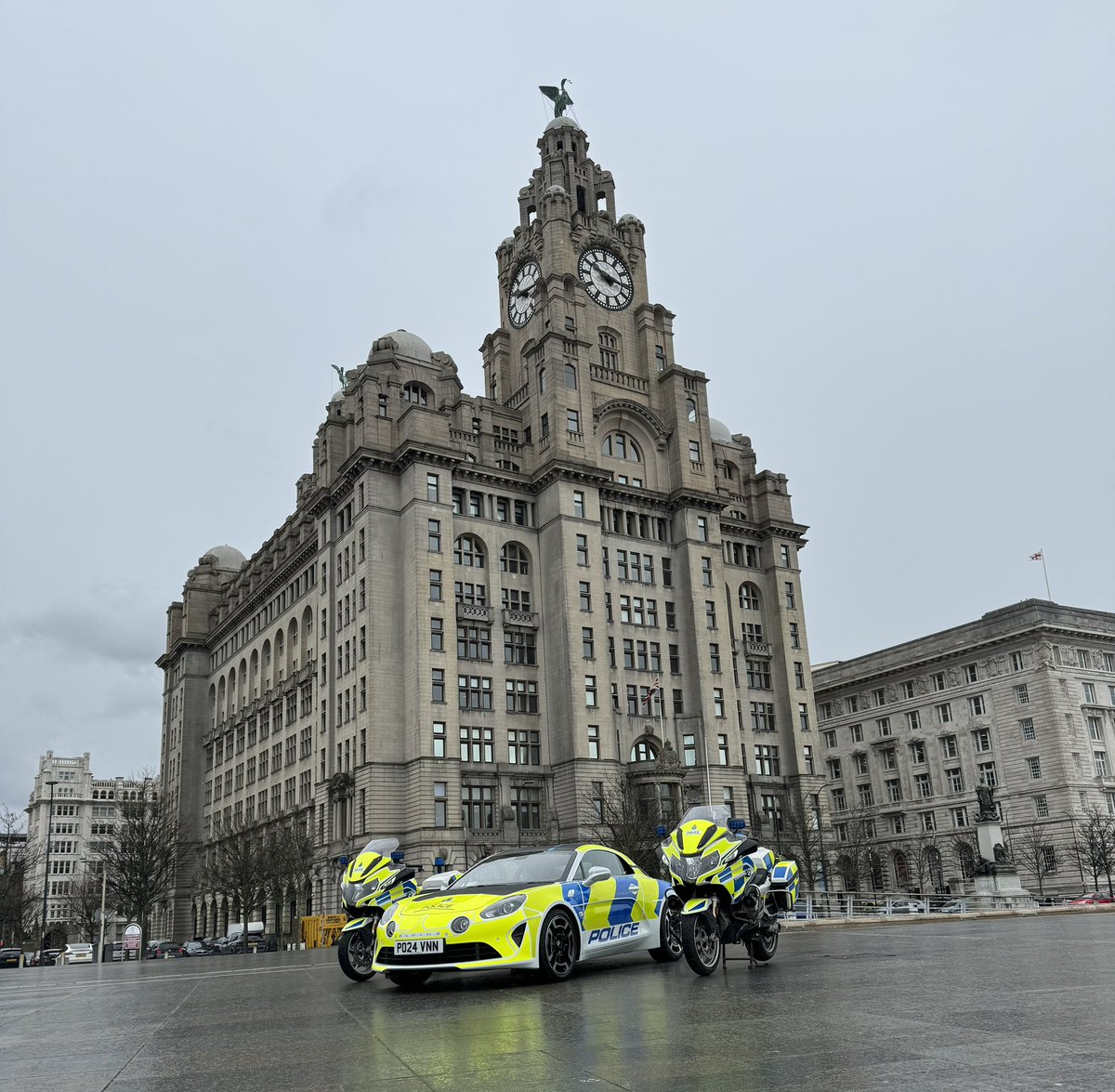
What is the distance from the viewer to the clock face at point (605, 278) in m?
81.9

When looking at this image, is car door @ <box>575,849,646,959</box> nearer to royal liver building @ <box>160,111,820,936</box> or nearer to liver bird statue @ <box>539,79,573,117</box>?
royal liver building @ <box>160,111,820,936</box>

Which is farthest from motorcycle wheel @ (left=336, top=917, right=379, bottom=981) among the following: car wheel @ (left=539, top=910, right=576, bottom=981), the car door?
car wheel @ (left=539, top=910, right=576, bottom=981)

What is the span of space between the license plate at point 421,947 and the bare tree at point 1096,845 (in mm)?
71763

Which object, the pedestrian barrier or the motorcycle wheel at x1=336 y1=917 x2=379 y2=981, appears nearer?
the motorcycle wheel at x1=336 y1=917 x2=379 y2=981

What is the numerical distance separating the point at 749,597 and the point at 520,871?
231 feet

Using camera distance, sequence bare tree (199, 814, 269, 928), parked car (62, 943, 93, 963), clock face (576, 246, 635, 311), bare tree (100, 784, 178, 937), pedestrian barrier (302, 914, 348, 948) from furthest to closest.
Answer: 1. clock face (576, 246, 635, 311)
2. bare tree (199, 814, 269, 928)
3. bare tree (100, 784, 178, 937)
4. parked car (62, 943, 93, 963)
5. pedestrian barrier (302, 914, 348, 948)

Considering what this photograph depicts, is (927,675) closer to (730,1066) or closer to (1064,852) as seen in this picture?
(1064,852)

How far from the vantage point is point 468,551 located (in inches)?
2731

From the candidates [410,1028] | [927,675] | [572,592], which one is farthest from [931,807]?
[410,1028]

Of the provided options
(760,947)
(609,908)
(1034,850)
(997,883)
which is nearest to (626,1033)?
(609,908)

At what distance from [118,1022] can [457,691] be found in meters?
53.6

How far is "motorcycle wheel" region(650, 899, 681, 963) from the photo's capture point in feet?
50.9

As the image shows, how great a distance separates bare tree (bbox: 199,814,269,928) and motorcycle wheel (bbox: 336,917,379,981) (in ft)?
176

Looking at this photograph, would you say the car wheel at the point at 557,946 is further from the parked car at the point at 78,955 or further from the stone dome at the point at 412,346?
the stone dome at the point at 412,346
